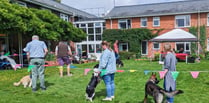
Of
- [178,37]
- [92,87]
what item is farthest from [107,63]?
[178,37]

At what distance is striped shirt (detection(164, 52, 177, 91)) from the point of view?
4660 millimetres

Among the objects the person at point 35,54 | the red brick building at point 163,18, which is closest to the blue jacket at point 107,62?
the person at point 35,54

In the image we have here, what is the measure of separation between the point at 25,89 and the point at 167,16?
1935 cm

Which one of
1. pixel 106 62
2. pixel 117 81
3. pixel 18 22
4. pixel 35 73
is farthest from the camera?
pixel 18 22

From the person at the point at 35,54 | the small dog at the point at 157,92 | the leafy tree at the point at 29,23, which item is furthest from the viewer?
the leafy tree at the point at 29,23

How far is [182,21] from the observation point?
22.5 metres

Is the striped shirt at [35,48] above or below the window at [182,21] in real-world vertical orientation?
below

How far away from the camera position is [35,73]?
646cm

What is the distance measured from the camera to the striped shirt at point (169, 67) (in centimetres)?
466

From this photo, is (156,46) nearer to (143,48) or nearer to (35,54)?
(143,48)

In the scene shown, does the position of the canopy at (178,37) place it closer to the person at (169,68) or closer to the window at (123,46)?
the window at (123,46)

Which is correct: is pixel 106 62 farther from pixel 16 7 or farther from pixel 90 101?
pixel 16 7

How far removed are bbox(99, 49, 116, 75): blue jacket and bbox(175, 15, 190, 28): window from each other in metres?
19.3

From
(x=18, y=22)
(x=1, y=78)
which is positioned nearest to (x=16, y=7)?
(x=18, y=22)
